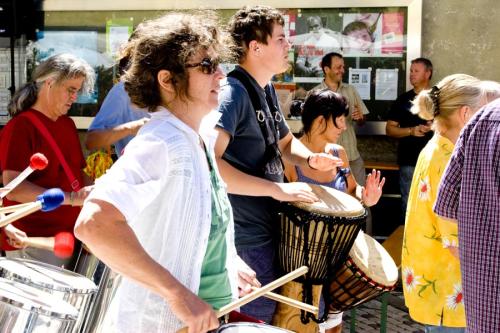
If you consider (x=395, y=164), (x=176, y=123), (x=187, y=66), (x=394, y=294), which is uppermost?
(x=187, y=66)

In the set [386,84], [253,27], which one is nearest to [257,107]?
[253,27]

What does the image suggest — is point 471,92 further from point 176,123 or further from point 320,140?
point 176,123

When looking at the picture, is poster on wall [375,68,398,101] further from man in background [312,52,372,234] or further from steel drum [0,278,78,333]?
steel drum [0,278,78,333]

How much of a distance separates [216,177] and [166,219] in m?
0.25

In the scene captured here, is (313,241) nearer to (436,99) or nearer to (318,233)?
(318,233)

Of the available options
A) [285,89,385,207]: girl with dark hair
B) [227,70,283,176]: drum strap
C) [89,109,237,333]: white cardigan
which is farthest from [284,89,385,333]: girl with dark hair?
[89,109,237,333]: white cardigan

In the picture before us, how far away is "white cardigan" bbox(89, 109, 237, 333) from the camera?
5.59ft

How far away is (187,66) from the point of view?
1832 millimetres

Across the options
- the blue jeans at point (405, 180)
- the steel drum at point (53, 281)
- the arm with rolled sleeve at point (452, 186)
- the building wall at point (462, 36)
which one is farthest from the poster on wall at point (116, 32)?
the arm with rolled sleeve at point (452, 186)

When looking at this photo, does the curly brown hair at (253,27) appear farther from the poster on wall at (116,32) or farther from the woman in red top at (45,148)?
the poster on wall at (116,32)

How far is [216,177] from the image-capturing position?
6.39 ft

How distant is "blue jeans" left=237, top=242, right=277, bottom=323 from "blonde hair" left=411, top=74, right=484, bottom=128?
829 mm

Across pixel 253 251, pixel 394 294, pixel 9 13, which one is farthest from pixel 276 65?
pixel 9 13

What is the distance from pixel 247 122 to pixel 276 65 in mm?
298
